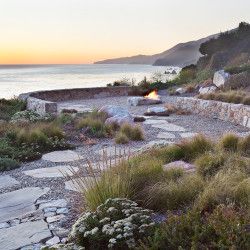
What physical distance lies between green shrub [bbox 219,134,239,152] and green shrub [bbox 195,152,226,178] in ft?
3.05

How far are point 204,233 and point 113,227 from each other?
0.62m

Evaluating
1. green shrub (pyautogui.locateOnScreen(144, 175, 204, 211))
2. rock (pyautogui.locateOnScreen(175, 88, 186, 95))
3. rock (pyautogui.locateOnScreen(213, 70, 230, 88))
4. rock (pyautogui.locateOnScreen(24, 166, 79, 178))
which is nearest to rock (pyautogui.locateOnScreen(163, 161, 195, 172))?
green shrub (pyautogui.locateOnScreen(144, 175, 204, 211))

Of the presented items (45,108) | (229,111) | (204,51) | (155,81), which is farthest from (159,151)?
(204,51)

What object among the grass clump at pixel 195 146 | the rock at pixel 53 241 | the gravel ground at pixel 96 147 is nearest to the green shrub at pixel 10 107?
the gravel ground at pixel 96 147

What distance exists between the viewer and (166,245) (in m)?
2.98

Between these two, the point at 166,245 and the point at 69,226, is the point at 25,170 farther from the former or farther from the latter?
the point at 166,245

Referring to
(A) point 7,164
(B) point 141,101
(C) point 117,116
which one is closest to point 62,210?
(A) point 7,164

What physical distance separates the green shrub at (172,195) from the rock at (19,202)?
112 centimetres

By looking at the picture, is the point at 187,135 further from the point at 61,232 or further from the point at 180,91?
the point at 180,91

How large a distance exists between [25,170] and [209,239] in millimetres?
3436

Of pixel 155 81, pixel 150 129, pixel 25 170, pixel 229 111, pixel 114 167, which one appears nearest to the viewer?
pixel 114 167

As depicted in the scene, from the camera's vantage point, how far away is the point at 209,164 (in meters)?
4.82

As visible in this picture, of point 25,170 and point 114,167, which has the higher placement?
point 114,167

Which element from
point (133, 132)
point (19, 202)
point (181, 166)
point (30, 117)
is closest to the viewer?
point (19, 202)
